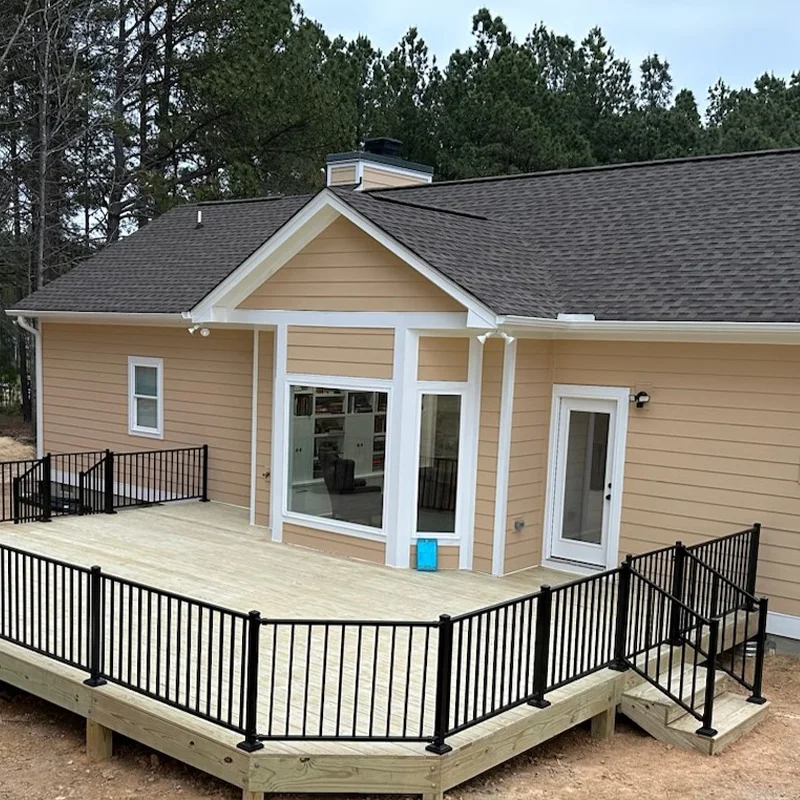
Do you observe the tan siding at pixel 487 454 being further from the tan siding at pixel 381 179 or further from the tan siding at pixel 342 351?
the tan siding at pixel 381 179

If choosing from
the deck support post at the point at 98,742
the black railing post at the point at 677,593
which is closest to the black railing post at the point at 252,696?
the deck support post at the point at 98,742

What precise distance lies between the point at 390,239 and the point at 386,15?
2769 cm

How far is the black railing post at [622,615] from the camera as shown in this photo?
687 cm

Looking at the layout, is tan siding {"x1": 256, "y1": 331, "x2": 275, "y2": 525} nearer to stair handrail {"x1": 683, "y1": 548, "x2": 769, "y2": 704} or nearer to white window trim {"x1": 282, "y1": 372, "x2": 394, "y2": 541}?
white window trim {"x1": 282, "y1": 372, "x2": 394, "y2": 541}

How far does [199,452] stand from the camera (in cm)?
1413

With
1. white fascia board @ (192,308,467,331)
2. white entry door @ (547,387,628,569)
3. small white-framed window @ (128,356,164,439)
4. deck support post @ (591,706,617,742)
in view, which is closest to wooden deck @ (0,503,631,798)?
deck support post @ (591,706,617,742)

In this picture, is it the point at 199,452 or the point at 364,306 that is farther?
the point at 199,452

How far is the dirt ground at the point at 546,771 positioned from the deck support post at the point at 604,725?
0.06 m

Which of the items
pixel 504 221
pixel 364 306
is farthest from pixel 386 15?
pixel 364 306

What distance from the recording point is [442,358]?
387 inches

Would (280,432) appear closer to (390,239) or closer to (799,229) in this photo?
(390,239)

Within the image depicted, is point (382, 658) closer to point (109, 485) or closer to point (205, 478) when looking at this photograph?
point (109, 485)

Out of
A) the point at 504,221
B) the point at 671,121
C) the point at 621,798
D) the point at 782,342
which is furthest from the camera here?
the point at 671,121

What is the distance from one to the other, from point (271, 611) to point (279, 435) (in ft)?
10.4
